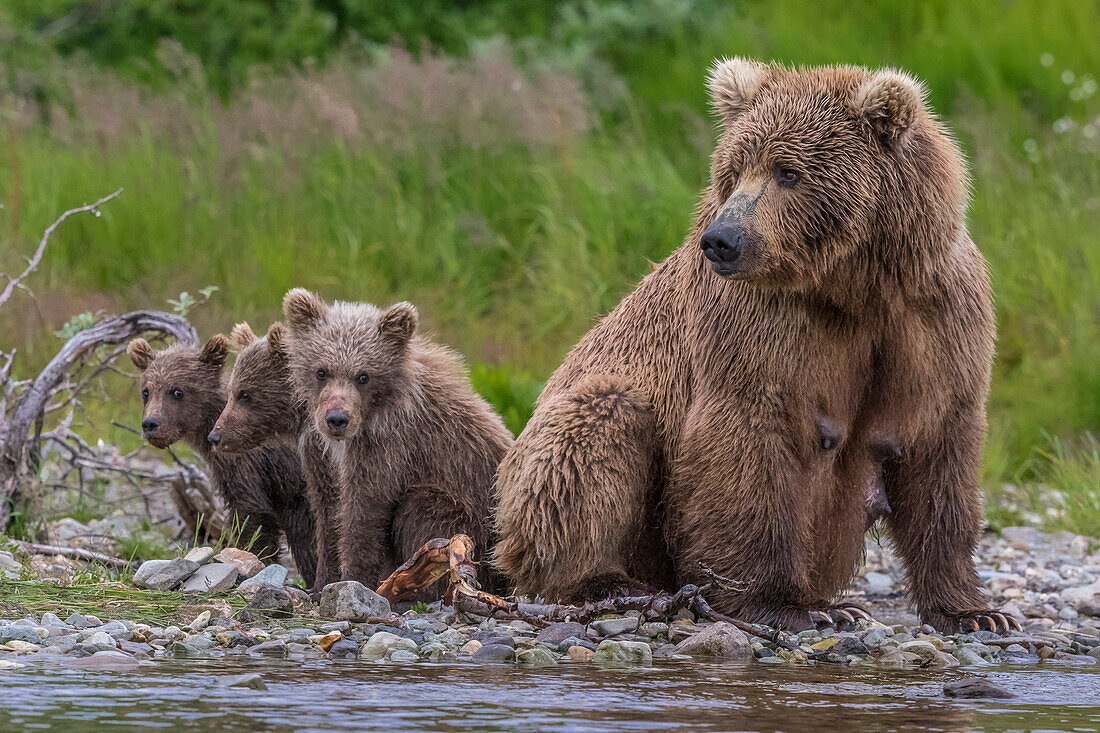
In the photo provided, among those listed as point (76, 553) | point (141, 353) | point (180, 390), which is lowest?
point (76, 553)

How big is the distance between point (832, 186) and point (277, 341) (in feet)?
9.24

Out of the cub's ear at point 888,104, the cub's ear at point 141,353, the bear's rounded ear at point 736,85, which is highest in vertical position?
the bear's rounded ear at point 736,85

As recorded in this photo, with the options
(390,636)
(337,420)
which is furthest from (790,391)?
(337,420)

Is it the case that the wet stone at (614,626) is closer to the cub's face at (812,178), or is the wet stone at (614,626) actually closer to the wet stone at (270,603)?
the wet stone at (270,603)

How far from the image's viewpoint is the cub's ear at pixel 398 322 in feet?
20.4

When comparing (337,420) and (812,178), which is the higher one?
(812,178)

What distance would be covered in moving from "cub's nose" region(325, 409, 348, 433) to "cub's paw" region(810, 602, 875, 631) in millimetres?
1999

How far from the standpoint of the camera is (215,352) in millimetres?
6852

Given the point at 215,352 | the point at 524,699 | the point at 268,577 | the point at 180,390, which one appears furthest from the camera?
the point at 215,352

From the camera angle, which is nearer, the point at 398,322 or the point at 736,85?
the point at 736,85

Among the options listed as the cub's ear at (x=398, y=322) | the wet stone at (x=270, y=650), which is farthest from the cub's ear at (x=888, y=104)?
the wet stone at (x=270, y=650)

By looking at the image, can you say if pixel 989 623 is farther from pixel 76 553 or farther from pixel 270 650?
pixel 76 553

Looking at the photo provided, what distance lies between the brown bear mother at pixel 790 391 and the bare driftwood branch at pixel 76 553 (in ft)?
5.46

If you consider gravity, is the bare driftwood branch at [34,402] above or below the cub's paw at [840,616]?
above
